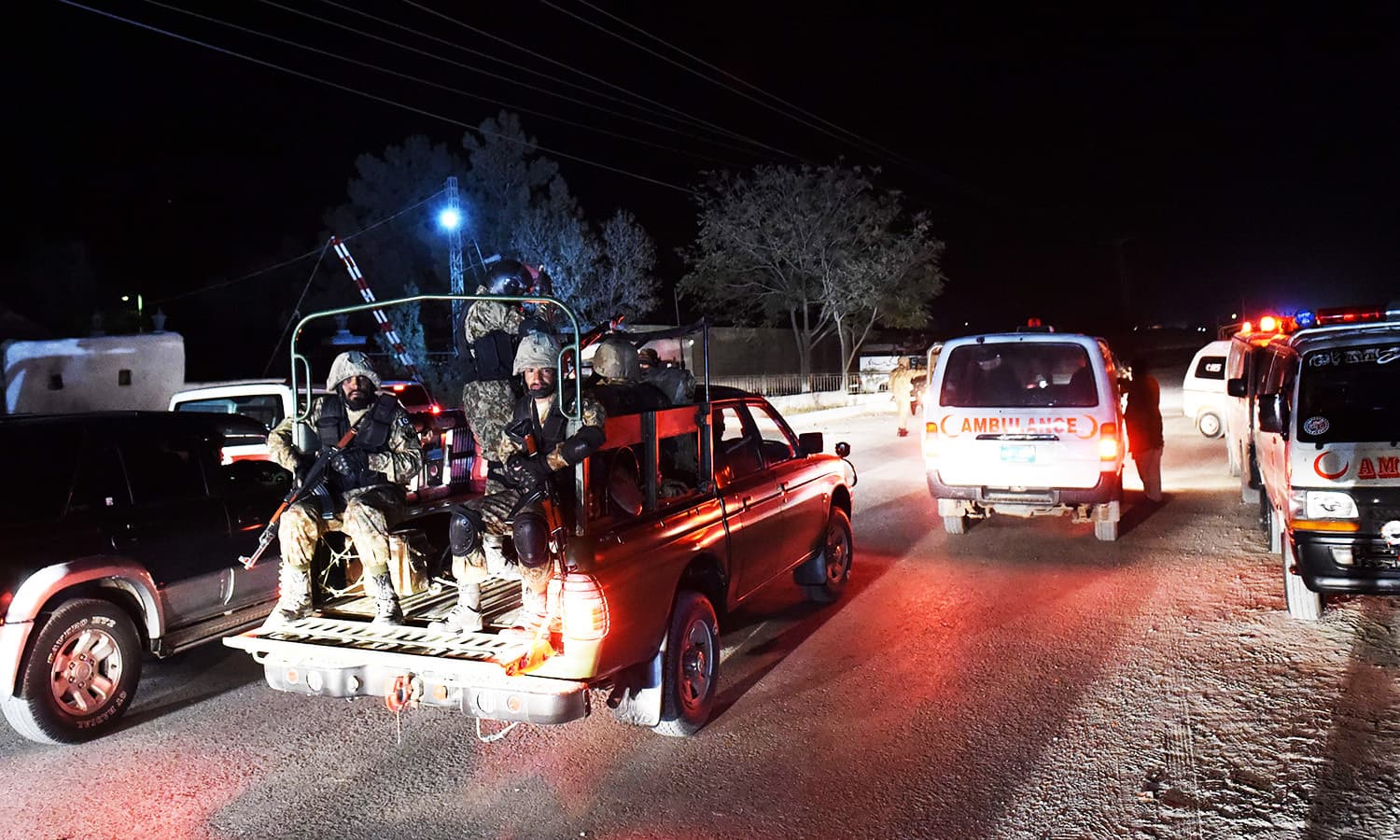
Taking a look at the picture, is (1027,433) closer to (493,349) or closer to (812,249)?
(493,349)

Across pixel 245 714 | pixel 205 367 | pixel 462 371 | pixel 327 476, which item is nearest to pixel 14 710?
pixel 245 714

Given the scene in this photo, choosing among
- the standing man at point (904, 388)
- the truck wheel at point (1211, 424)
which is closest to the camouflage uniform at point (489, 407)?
the standing man at point (904, 388)

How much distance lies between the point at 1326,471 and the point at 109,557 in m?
6.96

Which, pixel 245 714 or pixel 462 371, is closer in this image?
pixel 245 714

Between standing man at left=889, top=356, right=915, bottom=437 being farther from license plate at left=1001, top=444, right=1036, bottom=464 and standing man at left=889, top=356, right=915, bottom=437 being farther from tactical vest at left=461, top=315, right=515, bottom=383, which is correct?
tactical vest at left=461, top=315, right=515, bottom=383

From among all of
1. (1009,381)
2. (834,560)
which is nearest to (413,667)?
(834,560)

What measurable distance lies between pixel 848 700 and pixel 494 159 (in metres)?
27.9

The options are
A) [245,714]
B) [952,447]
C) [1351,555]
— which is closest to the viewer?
[245,714]

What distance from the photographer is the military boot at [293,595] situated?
5.06 meters

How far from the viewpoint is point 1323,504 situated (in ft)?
19.8

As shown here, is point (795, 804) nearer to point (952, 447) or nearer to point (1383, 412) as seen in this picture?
point (1383, 412)

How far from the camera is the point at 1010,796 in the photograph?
4301 mm

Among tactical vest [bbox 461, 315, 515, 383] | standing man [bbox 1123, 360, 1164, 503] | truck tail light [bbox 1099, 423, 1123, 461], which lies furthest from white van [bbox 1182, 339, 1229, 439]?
tactical vest [bbox 461, 315, 515, 383]

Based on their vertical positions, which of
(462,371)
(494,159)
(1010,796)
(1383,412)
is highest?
(494,159)
